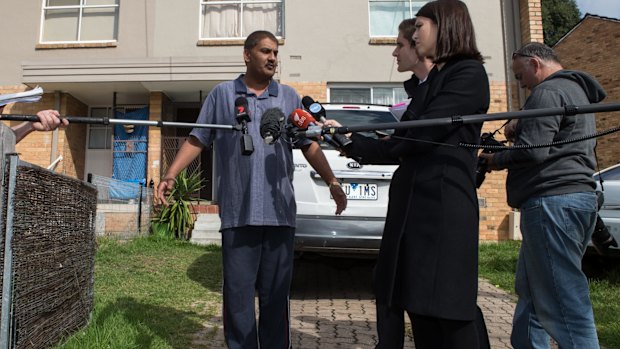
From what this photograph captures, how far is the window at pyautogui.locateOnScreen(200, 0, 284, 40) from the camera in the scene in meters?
11.7


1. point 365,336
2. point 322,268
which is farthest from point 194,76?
point 365,336

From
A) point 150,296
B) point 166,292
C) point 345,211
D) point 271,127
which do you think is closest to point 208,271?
point 166,292

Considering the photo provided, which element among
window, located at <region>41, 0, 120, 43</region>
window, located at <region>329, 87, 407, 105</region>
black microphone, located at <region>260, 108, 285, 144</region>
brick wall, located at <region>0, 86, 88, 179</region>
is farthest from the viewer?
window, located at <region>41, 0, 120, 43</region>

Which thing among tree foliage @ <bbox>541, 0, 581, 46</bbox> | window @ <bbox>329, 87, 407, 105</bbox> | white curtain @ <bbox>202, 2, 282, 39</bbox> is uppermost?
tree foliage @ <bbox>541, 0, 581, 46</bbox>

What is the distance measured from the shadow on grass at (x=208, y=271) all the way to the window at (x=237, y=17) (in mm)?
5948

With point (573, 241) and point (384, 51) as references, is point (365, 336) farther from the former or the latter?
point (384, 51)

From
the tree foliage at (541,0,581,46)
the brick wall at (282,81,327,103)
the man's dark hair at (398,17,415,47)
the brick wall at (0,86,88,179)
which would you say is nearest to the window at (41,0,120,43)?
the brick wall at (0,86,88,179)

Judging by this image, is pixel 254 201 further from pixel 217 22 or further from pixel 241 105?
pixel 217 22

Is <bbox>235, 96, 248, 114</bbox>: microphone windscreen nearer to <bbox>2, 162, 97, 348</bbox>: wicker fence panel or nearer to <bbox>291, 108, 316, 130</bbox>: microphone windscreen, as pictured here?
<bbox>291, 108, 316, 130</bbox>: microphone windscreen

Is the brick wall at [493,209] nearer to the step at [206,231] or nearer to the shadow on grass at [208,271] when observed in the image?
the step at [206,231]

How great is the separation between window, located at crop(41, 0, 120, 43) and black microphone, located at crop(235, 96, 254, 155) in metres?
10.5

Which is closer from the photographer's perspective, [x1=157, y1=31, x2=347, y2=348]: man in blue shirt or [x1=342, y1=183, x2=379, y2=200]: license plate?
[x1=157, y1=31, x2=347, y2=348]: man in blue shirt

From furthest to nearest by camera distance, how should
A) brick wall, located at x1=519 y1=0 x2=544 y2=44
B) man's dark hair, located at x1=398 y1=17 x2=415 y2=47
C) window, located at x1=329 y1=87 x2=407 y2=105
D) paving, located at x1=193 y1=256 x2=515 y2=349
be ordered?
window, located at x1=329 y1=87 x2=407 y2=105, brick wall, located at x1=519 y1=0 x2=544 y2=44, paving, located at x1=193 y1=256 x2=515 y2=349, man's dark hair, located at x1=398 y1=17 x2=415 y2=47

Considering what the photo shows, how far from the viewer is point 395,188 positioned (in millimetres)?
2152
